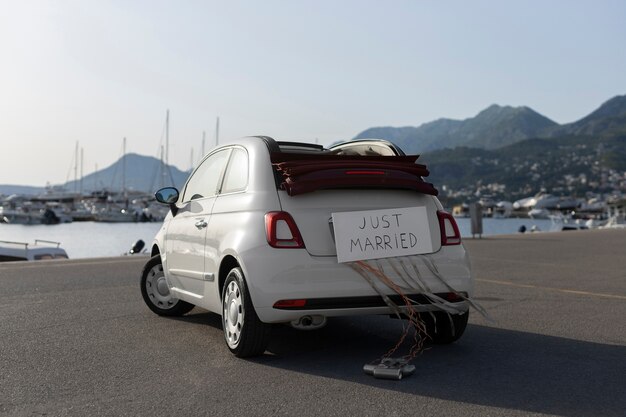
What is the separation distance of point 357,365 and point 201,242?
75.7 inches

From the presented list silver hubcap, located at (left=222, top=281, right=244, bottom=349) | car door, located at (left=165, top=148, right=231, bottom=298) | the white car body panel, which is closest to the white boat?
car door, located at (left=165, top=148, right=231, bottom=298)

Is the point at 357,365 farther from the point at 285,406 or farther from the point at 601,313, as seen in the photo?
the point at 601,313

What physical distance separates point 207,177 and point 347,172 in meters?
1.98

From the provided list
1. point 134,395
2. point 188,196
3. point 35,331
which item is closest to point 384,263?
point 134,395

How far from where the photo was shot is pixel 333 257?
17.3 ft

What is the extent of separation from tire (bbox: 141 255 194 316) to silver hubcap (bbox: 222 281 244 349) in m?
2.12

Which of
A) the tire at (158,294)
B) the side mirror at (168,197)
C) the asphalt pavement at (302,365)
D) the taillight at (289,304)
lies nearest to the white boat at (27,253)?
the asphalt pavement at (302,365)

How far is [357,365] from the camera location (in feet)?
17.5

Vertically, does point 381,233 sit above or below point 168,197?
below

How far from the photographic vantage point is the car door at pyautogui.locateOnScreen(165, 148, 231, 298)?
6473mm

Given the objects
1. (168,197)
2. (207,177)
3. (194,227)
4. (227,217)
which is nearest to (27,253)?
(168,197)

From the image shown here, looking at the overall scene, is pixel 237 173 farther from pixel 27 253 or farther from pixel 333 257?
pixel 27 253

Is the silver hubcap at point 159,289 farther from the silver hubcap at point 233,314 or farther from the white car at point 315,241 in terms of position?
the silver hubcap at point 233,314

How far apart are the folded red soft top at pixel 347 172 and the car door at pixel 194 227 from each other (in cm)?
113
